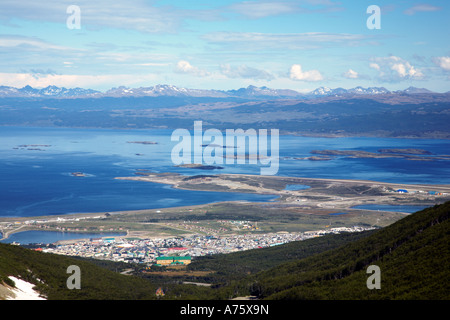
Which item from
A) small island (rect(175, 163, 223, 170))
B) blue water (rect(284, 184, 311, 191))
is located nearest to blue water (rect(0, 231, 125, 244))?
blue water (rect(284, 184, 311, 191))

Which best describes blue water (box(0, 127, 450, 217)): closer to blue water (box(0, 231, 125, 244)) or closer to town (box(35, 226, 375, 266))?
blue water (box(0, 231, 125, 244))

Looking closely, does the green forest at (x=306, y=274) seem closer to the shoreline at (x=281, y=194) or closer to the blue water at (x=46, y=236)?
the blue water at (x=46, y=236)

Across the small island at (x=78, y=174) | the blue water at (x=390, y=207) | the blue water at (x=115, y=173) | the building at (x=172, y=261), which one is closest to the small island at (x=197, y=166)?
the blue water at (x=115, y=173)

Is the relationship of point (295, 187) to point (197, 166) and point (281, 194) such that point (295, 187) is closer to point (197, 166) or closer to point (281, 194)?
point (281, 194)

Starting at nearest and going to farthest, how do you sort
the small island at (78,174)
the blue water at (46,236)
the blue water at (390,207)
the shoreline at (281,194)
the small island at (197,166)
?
the blue water at (46,236) → the shoreline at (281,194) → the blue water at (390,207) → the small island at (78,174) → the small island at (197,166)
